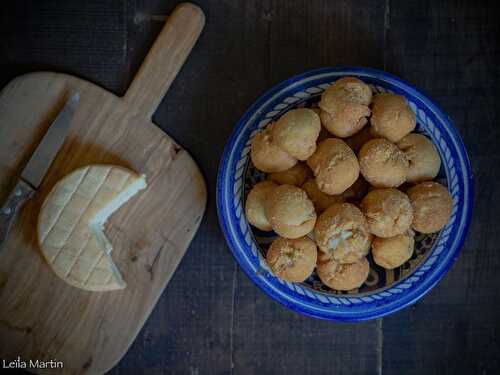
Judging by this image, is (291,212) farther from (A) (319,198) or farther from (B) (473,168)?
(B) (473,168)

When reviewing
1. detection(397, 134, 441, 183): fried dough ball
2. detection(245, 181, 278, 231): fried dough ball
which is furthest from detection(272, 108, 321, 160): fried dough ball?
detection(397, 134, 441, 183): fried dough ball

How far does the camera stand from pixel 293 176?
3.96ft

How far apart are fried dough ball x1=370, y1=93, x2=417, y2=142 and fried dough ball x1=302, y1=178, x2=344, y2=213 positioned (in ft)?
0.65

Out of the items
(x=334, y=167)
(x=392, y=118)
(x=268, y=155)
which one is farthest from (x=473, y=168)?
(x=268, y=155)

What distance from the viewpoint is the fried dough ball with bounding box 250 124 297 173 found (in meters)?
1.14

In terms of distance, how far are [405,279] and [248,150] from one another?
0.55m

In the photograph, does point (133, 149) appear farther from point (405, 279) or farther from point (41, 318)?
point (405, 279)

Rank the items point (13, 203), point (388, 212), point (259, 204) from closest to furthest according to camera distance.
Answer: point (388, 212)
point (259, 204)
point (13, 203)

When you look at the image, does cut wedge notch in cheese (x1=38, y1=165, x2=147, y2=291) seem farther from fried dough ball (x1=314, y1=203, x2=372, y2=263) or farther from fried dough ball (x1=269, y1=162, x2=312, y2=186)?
Answer: fried dough ball (x1=314, y1=203, x2=372, y2=263)

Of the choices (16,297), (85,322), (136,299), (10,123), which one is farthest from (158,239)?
(10,123)

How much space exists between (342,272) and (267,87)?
2.03ft

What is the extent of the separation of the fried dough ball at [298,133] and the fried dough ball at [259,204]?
4.7 inches

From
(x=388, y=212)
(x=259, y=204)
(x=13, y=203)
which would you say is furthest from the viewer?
(x=13, y=203)

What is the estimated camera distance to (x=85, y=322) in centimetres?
141
